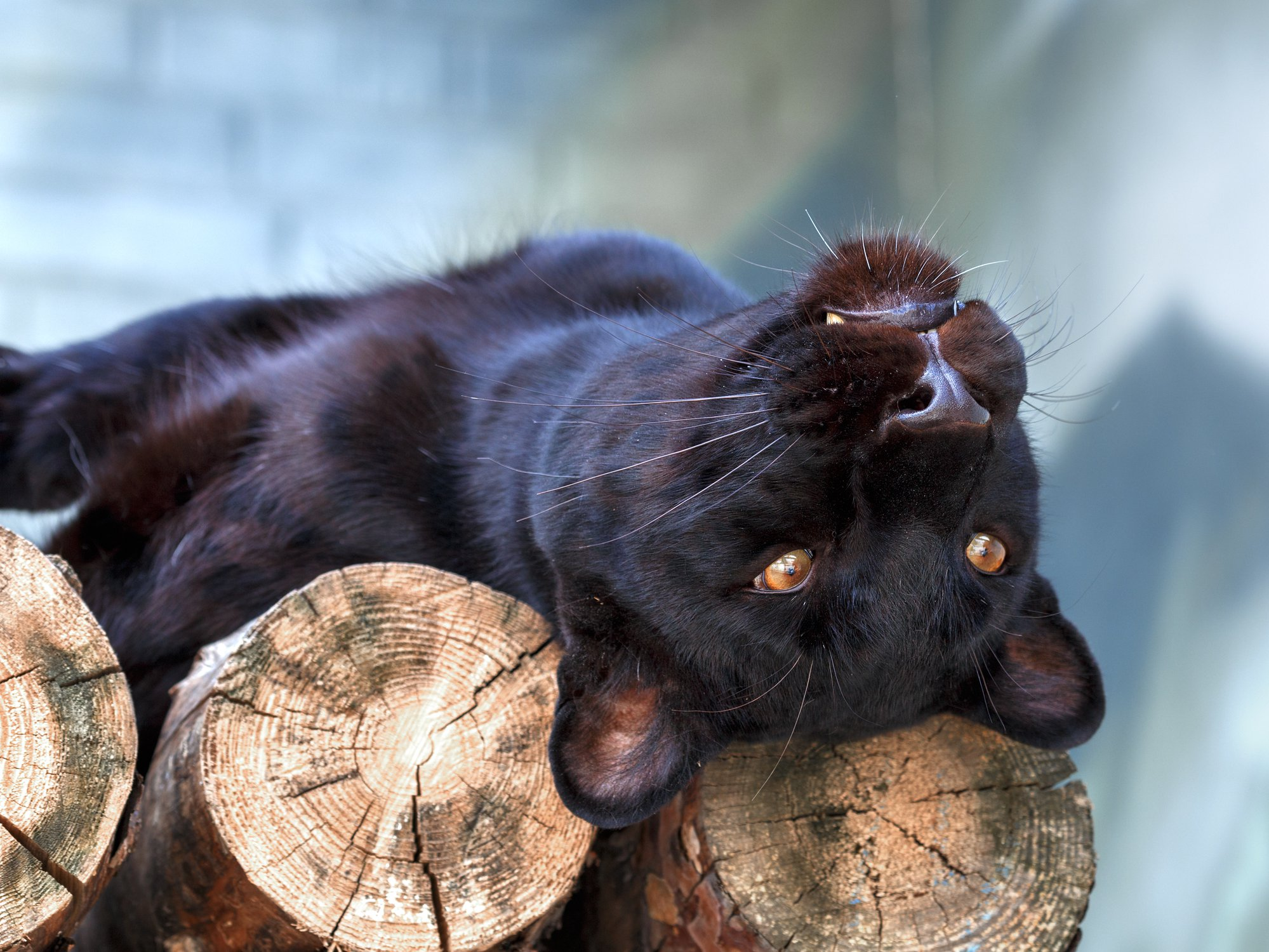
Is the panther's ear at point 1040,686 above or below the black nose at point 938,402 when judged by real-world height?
below

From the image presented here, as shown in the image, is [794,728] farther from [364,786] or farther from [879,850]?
[364,786]

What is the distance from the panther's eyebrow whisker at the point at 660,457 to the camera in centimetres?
167

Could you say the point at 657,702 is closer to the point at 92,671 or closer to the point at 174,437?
the point at 92,671

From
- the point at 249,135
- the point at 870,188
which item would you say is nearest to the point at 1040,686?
the point at 870,188

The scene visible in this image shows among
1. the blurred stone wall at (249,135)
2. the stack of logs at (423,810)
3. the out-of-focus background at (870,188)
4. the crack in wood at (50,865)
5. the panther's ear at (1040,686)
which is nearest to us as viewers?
the crack in wood at (50,865)

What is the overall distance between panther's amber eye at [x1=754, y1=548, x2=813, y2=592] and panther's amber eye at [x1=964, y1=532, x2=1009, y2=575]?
0.25 metres

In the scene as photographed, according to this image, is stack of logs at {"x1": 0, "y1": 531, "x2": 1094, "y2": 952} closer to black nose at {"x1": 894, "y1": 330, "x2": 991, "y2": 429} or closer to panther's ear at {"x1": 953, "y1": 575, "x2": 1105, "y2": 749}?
panther's ear at {"x1": 953, "y1": 575, "x2": 1105, "y2": 749}

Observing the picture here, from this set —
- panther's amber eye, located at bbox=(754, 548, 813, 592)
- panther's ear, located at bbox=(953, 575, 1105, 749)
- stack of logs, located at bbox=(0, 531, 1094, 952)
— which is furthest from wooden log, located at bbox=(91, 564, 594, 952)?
panther's ear, located at bbox=(953, 575, 1105, 749)

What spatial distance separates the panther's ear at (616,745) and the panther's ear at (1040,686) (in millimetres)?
457

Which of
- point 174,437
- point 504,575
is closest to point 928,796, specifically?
point 504,575

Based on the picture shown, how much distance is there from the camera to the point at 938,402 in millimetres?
1496

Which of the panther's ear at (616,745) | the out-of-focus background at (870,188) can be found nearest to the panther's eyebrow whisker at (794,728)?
the panther's ear at (616,745)

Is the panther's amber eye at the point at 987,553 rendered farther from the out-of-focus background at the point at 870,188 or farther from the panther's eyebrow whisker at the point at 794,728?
the out-of-focus background at the point at 870,188

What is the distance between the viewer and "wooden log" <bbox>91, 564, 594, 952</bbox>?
5.34 feet
